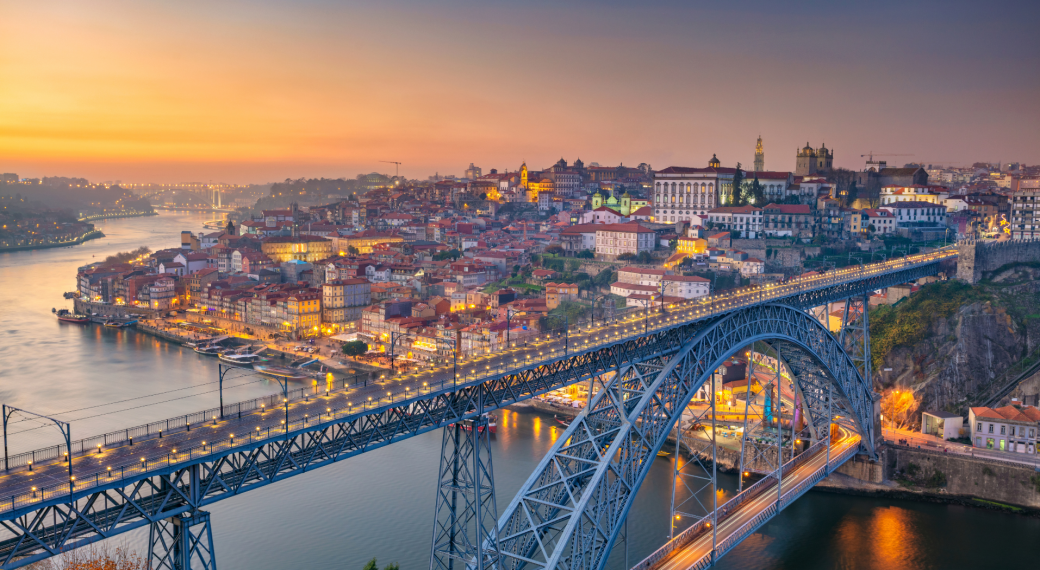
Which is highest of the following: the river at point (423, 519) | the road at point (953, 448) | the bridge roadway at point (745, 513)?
the bridge roadway at point (745, 513)

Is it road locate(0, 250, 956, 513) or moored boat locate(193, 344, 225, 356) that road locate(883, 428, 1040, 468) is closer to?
road locate(0, 250, 956, 513)

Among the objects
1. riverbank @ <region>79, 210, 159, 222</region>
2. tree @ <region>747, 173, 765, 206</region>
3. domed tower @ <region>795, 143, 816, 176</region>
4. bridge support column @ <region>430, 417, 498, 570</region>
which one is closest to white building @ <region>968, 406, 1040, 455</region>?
bridge support column @ <region>430, 417, 498, 570</region>

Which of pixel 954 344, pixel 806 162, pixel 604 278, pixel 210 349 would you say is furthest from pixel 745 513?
pixel 806 162

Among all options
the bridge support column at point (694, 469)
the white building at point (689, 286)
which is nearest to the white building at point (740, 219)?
the white building at point (689, 286)

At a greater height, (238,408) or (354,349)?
(238,408)

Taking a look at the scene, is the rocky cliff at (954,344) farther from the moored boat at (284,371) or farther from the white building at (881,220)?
the moored boat at (284,371)

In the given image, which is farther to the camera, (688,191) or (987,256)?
(688,191)

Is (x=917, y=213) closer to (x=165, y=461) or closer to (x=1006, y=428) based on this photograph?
(x=1006, y=428)
